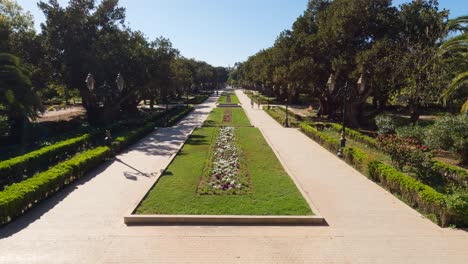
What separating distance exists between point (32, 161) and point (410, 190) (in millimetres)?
12432

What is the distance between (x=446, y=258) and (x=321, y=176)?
5721mm

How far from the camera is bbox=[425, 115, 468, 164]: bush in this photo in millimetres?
13359

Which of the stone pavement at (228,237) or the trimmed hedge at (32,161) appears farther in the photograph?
the trimmed hedge at (32,161)

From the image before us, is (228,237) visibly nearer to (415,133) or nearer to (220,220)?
(220,220)

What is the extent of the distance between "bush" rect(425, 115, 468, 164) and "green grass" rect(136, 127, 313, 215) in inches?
277

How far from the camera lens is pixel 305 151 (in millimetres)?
16312

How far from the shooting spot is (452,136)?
Result: 44.7 feet

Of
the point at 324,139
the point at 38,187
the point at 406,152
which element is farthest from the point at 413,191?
the point at 38,187

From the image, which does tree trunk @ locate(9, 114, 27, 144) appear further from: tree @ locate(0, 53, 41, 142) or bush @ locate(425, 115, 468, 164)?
bush @ locate(425, 115, 468, 164)

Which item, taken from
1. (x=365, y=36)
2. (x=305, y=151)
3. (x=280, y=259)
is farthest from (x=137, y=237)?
(x=365, y=36)

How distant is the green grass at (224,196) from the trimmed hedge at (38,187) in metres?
2.77

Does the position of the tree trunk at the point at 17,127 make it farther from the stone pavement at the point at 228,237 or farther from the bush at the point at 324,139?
the bush at the point at 324,139

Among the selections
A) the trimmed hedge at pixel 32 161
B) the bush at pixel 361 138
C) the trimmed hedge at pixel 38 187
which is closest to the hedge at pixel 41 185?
the trimmed hedge at pixel 38 187

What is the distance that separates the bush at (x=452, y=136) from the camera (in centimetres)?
1336
